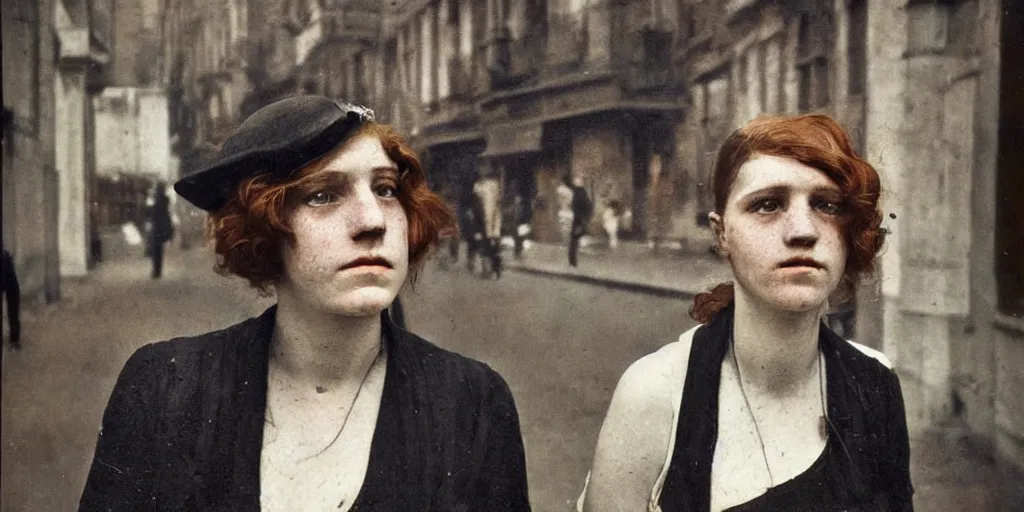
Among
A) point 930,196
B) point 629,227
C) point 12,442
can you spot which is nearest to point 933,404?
point 930,196

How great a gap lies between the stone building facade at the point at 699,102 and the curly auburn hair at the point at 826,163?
0.71ft

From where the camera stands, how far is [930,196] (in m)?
3.21

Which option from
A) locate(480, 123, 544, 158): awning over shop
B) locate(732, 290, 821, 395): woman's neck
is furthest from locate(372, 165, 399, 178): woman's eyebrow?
locate(732, 290, 821, 395): woman's neck

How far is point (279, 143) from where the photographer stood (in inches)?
103

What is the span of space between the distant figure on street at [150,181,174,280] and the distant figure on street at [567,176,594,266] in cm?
137

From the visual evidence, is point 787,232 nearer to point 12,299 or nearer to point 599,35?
point 599,35

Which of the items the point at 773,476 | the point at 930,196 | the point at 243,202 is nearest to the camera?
the point at 243,202

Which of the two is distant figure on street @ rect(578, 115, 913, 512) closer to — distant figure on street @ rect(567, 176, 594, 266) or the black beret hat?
distant figure on street @ rect(567, 176, 594, 266)

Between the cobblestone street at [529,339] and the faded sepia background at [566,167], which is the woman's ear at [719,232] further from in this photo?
the cobblestone street at [529,339]

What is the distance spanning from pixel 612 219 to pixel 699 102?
494 millimetres

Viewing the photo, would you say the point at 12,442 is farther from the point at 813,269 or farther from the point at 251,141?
the point at 813,269

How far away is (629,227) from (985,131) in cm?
123

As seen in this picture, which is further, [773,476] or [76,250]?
[76,250]

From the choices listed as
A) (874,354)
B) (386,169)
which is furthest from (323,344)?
(874,354)
